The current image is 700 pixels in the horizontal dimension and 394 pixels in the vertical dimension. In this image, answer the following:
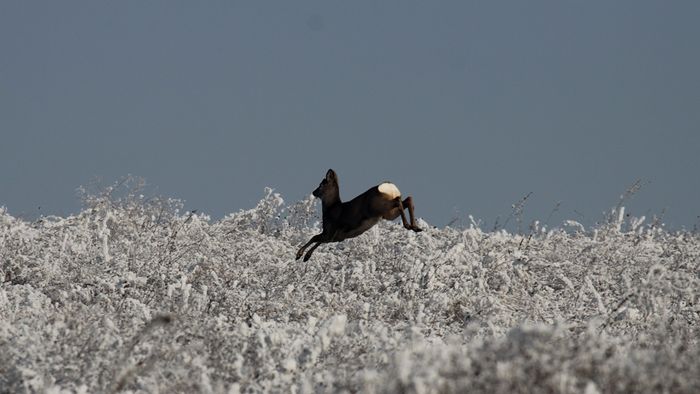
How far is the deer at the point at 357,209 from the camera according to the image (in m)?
11.4

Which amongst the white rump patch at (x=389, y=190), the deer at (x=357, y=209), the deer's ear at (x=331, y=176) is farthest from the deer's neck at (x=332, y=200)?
the white rump patch at (x=389, y=190)

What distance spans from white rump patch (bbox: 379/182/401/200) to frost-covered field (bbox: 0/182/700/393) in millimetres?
1087

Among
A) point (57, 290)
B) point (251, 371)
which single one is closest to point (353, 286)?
point (57, 290)

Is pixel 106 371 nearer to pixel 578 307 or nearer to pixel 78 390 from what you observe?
pixel 78 390

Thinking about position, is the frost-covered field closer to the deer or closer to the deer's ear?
the deer

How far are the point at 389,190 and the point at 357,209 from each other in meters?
0.48

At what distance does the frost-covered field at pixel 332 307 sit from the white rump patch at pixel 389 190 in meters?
1.09

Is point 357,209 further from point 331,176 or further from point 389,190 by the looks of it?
point 331,176

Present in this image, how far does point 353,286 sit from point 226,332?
450 cm

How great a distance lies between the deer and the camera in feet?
37.3

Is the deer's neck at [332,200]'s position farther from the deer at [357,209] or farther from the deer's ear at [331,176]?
the deer's ear at [331,176]

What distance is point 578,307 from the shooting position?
37.6ft

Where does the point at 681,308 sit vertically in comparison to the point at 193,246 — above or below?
below

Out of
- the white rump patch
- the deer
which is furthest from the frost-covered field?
the white rump patch
